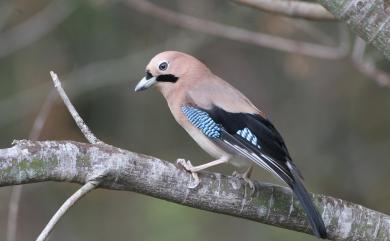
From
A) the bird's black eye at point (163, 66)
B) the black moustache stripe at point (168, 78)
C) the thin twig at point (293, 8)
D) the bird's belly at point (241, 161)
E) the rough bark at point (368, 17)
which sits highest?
the rough bark at point (368, 17)

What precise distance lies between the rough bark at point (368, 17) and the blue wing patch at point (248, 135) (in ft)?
3.04

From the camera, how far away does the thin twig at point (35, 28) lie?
8.38 meters

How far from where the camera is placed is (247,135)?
462cm

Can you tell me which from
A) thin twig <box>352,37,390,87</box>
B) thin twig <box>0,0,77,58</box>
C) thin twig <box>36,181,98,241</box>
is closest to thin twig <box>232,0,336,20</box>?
thin twig <box>352,37,390,87</box>

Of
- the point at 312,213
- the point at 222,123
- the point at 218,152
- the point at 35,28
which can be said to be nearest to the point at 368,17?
the point at 312,213

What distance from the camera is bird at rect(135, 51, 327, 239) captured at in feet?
14.0

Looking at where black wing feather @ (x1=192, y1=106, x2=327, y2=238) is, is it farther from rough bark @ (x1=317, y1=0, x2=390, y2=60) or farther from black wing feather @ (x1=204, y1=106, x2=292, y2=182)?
rough bark @ (x1=317, y1=0, x2=390, y2=60)

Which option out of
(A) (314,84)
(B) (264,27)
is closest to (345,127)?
(A) (314,84)

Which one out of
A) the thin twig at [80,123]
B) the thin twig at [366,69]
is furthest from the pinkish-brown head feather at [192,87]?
the thin twig at [366,69]

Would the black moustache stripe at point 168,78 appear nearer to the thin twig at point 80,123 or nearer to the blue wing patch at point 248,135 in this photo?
the blue wing patch at point 248,135

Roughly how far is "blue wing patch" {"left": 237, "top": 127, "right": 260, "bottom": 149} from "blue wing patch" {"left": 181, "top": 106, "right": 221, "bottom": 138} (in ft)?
0.51

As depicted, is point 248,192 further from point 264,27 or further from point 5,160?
point 264,27

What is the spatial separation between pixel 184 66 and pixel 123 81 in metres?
3.56

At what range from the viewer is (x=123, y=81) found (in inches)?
350
